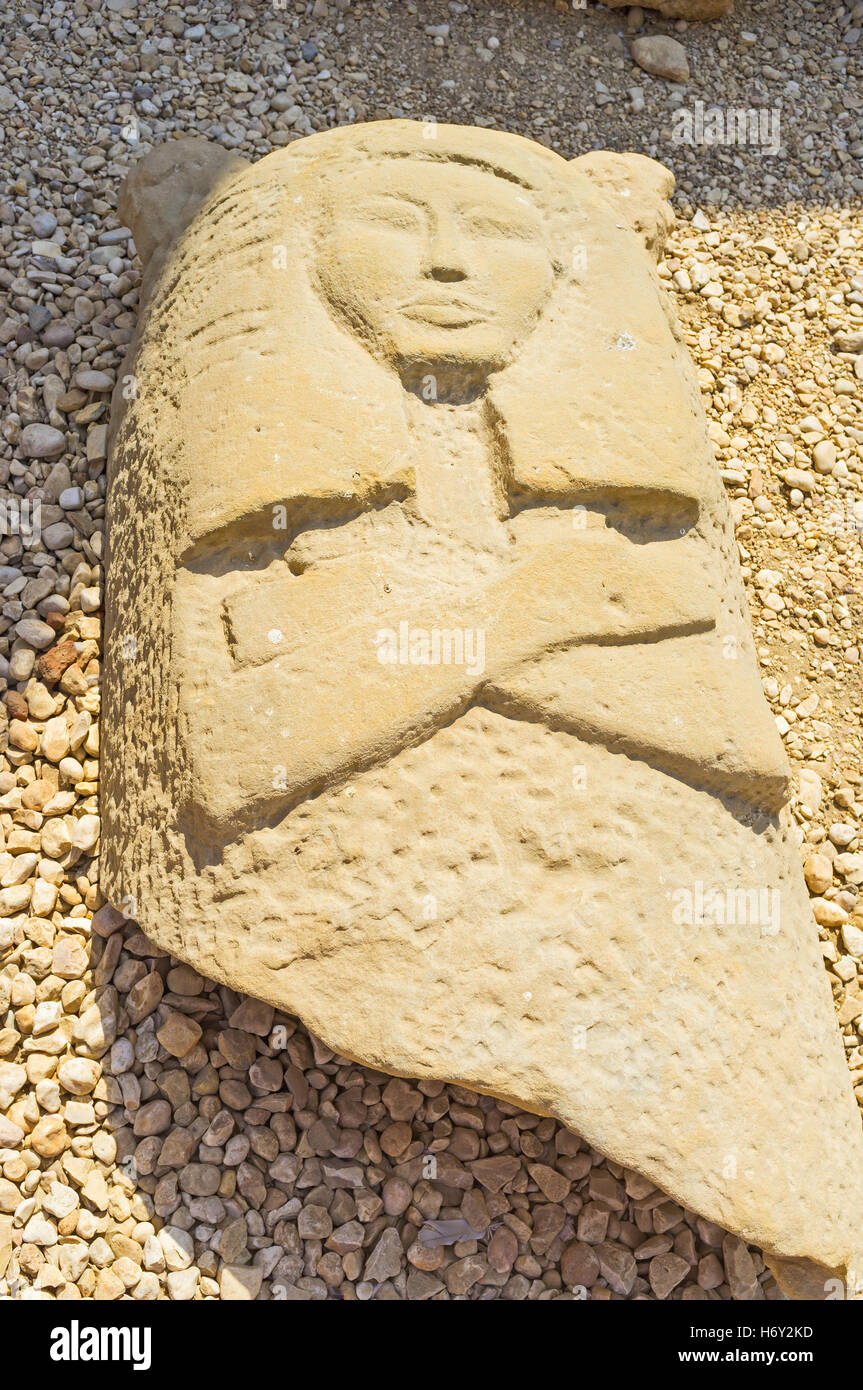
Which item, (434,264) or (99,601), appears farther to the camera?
(99,601)

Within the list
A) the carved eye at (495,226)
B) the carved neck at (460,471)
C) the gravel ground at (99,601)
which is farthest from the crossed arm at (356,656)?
the carved eye at (495,226)

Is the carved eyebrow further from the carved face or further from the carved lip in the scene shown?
the carved lip

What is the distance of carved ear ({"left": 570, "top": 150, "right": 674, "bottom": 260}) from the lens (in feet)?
10.1

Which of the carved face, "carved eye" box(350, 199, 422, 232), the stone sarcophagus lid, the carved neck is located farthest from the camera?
"carved eye" box(350, 199, 422, 232)

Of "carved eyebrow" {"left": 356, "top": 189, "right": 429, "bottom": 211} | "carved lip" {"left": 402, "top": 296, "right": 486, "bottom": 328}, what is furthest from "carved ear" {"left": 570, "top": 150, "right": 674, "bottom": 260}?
"carved lip" {"left": 402, "top": 296, "right": 486, "bottom": 328}

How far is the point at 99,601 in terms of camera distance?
9.45ft

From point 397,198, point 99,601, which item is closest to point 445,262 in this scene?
point 397,198

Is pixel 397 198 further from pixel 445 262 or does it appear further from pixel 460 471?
pixel 460 471

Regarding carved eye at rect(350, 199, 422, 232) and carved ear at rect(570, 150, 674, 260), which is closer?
carved eye at rect(350, 199, 422, 232)

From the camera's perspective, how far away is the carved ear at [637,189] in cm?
307

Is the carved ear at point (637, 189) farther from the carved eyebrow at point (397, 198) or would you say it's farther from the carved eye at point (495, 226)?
the carved eyebrow at point (397, 198)

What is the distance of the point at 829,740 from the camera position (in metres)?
3.09

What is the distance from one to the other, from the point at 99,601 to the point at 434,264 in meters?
1.24

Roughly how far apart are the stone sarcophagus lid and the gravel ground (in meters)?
0.37
